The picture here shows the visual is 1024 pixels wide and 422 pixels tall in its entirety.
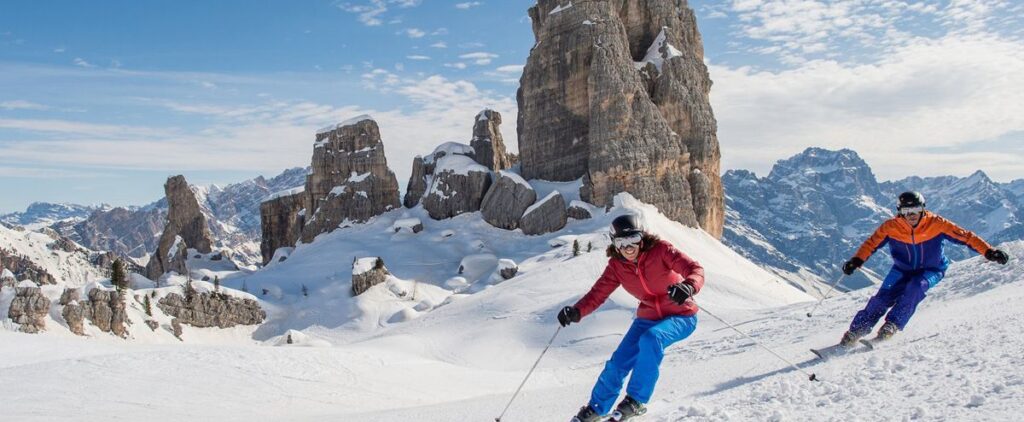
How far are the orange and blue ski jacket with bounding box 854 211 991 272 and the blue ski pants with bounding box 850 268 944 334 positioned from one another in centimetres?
14

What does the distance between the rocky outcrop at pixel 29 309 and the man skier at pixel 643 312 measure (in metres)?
39.8

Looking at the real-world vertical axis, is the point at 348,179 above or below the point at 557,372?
above

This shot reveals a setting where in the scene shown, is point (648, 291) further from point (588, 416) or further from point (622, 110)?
point (622, 110)

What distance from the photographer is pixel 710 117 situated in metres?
77.1

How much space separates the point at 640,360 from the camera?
6477mm

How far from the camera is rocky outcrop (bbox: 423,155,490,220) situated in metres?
71.4

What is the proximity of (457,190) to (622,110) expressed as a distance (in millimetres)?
19372

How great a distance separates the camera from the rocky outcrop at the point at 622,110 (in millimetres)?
67438

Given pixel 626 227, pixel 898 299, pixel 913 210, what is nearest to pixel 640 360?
pixel 626 227

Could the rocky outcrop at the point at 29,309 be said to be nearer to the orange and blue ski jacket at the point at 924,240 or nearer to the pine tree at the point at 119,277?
the pine tree at the point at 119,277

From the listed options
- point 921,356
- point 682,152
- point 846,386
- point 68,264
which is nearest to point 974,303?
point 921,356

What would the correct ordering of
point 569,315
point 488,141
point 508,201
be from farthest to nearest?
point 488,141
point 508,201
point 569,315

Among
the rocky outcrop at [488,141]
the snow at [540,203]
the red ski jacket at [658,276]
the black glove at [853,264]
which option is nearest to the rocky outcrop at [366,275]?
the snow at [540,203]

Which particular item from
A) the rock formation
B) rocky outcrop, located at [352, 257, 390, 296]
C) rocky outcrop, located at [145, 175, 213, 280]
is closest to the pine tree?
rocky outcrop, located at [352, 257, 390, 296]
